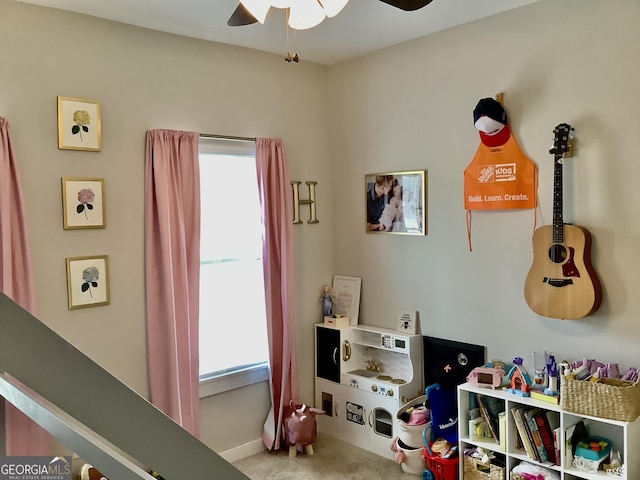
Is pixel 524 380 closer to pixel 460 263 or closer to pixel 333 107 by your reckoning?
pixel 460 263

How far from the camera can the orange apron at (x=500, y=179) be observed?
3.10 m

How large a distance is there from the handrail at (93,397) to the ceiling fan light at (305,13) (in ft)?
5.31

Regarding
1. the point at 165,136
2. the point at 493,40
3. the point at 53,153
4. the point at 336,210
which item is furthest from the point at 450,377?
A: the point at 53,153

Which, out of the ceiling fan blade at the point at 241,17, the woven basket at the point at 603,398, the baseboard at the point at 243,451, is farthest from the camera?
the baseboard at the point at 243,451

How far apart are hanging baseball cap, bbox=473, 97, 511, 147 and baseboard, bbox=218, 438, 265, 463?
2387 mm

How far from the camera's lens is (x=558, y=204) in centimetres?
286

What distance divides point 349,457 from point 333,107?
2382mm

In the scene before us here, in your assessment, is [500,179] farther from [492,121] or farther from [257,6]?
[257,6]

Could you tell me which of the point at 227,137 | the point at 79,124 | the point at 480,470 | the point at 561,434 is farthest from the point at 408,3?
the point at 480,470

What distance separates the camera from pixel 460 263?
3467 millimetres

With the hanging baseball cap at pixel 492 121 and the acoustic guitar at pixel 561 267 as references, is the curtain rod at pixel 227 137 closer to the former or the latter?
the hanging baseball cap at pixel 492 121

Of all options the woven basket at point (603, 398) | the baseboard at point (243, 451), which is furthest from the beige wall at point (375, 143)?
the woven basket at point (603, 398)

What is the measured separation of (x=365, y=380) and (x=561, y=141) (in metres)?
1.91

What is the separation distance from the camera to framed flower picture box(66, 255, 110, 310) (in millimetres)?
3010
